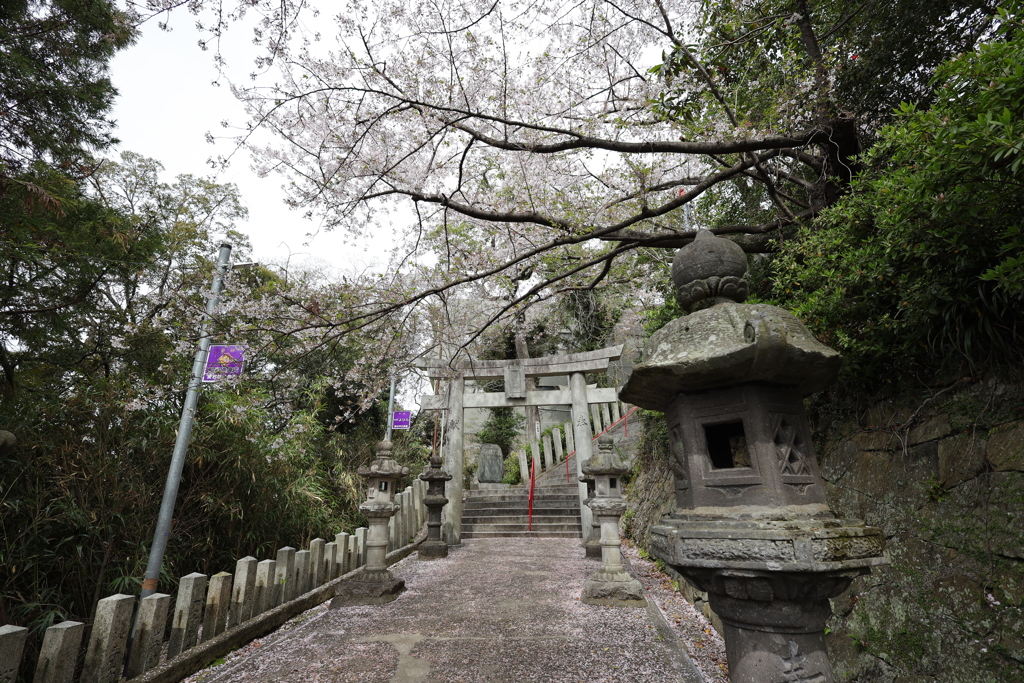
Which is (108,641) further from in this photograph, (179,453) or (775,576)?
(775,576)

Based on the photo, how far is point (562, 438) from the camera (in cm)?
1453

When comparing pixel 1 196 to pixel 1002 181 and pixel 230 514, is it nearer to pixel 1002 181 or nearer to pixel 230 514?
pixel 230 514

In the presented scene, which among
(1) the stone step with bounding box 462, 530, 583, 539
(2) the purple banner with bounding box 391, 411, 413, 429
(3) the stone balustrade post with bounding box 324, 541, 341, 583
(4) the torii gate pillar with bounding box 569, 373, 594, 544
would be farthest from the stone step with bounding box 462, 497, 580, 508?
(3) the stone balustrade post with bounding box 324, 541, 341, 583

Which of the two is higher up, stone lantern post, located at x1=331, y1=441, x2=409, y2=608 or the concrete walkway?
stone lantern post, located at x1=331, y1=441, x2=409, y2=608

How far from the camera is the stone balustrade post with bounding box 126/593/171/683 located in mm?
2840

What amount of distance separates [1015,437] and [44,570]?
275 inches

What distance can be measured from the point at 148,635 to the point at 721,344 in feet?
13.3

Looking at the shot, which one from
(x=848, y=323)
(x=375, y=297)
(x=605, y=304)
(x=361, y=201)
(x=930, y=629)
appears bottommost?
(x=930, y=629)

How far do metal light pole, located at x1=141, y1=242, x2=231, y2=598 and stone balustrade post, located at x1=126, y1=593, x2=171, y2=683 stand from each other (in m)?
0.65

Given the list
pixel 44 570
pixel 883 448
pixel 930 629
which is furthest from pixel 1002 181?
pixel 44 570

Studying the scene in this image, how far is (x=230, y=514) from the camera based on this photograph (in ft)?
16.7

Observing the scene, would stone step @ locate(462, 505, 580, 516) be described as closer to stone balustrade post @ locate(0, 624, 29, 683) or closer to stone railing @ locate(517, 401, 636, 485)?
stone railing @ locate(517, 401, 636, 485)

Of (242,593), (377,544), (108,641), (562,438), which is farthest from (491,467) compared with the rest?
(108,641)

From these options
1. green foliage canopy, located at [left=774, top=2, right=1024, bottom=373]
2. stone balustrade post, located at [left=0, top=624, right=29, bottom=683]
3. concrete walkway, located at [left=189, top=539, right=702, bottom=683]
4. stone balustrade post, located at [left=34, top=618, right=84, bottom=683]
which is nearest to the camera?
green foliage canopy, located at [left=774, top=2, right=1024, bottom=373]
